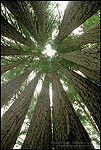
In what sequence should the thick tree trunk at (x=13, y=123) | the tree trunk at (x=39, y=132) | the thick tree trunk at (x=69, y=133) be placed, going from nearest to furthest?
the thick tree trunk at (x=69, y=133)
the tree trunk at (x=39, y=132)
the thick tree trunk at (x=13, y=123)

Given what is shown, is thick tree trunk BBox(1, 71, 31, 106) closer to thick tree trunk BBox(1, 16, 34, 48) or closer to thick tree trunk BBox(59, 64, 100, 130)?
thick tree trunk BBox(1, 16, 34, 48)

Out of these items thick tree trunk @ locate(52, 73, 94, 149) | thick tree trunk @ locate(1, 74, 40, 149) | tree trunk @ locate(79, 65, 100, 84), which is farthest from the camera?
tree trunk @ locate(79, 65, 100, 84)

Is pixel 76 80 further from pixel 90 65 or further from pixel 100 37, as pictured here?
pixel 100 37

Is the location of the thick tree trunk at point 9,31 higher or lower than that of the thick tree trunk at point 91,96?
higher

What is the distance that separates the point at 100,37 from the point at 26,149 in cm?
346

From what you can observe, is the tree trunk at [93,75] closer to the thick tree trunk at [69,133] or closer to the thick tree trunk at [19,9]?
the thick tree trunk at [69,133]

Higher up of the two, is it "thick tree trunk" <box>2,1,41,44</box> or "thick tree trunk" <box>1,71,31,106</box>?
"thick tree trunk" <box>2,1,41,44</box>

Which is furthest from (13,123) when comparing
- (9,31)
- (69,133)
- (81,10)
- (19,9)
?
(81,10)

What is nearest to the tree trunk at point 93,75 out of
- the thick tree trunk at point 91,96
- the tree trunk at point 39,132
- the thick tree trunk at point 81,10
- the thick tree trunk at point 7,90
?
the thick tree trunk at point 91,96

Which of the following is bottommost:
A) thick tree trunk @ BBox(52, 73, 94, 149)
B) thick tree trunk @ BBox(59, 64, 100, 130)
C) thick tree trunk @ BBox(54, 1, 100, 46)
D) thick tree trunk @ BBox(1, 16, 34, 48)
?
thick tree trunk @ BBox(52, 73, 94, 149)

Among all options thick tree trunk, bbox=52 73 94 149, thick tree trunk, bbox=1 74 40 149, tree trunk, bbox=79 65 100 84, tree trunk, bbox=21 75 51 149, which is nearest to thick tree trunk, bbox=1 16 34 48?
thick tree trunk, bbox=1 74 40 149

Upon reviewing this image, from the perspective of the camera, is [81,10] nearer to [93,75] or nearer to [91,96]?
[93,75]

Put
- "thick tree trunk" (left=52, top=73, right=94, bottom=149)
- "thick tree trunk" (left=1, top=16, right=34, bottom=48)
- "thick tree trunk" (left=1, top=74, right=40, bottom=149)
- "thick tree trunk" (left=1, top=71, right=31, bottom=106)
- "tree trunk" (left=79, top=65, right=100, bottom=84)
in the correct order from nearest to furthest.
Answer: "thick tree trunk" (left=52, top=73, right=94, bottom=149)
"thick tree trunk" (left=1, top=74, right=40, bottom=149)
"tree trunk" (left=79, top=65, right=100, bottom=84)
"thick tree trunk" (left=1, top=16, right=34, bottom=48)
"thick tree trunk" (left=1, top=71, right=31, bottom=106)

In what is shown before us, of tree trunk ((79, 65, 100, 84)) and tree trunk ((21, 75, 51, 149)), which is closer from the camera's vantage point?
tree trunk ((21, 75, 51, 149))
